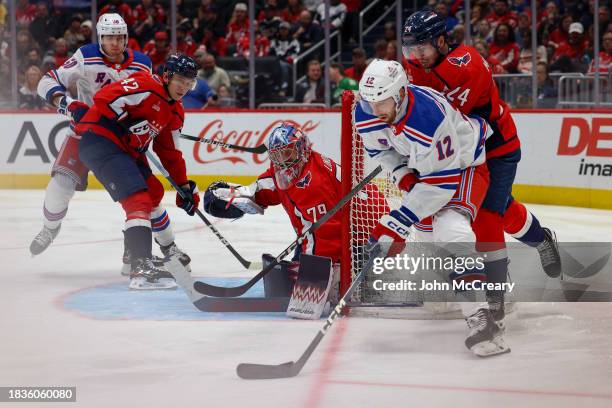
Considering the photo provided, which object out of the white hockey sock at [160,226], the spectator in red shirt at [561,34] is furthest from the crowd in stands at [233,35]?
the white hockey sock at [160,226]

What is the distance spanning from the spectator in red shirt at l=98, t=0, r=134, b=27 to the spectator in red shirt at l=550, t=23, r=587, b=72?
372 centimetres

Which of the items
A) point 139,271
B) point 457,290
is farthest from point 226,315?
point 457,290

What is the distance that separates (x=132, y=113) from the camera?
4434mm

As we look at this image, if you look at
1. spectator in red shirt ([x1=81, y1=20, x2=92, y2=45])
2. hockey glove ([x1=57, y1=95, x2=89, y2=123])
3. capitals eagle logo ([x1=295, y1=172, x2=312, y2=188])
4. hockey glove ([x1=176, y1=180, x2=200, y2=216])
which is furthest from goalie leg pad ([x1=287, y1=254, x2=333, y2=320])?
spectator in red shirt ([x1=81, y1=20, x2=92, y2=45])

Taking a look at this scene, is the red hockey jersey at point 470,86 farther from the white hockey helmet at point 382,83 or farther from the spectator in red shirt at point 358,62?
the spectator in red shirt at point 358,62

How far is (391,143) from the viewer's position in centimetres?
334

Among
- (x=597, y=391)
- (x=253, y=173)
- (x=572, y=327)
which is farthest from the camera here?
(x=253, y=173)

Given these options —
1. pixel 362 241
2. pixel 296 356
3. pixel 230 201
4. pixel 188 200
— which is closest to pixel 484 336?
pixel 296 356

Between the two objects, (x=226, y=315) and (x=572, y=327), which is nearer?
(x=572, y=327)

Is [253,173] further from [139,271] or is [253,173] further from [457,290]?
[457,290]

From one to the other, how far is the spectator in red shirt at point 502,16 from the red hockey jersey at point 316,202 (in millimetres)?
4634

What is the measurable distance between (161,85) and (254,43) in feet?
14.8

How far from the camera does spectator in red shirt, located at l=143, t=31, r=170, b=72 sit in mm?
9070

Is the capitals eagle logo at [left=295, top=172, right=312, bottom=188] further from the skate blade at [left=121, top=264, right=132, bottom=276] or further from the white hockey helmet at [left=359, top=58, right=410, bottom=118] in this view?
the skate blade at [left=121, top=264, right=132, bottom=276]
